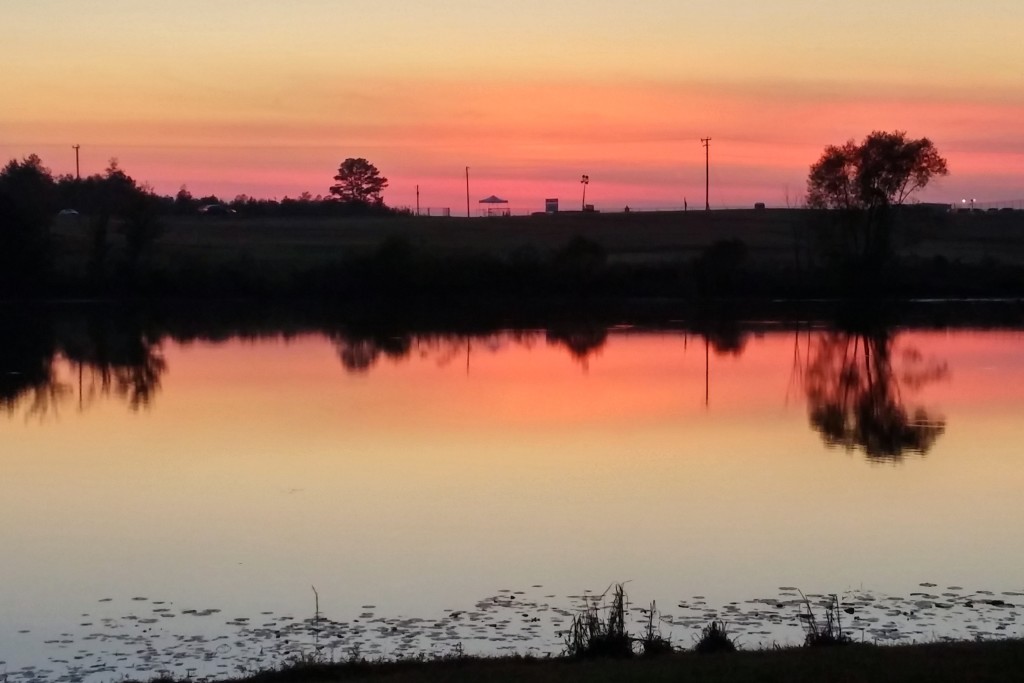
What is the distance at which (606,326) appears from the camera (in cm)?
4969

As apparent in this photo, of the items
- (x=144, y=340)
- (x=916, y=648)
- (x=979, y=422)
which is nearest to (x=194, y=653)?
(x=916, y=648)

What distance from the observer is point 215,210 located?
123688 millimetres

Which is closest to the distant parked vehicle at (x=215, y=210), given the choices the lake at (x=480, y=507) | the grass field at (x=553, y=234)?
the grass field at (x=553, y=234)

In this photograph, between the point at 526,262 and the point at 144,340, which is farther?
the point at 526,262

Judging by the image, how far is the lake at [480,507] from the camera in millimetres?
11211

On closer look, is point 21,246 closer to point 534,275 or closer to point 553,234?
point 534,275

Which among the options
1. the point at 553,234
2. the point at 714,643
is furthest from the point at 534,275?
the point at 714,643

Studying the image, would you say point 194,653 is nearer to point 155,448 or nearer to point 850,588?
point 850,588

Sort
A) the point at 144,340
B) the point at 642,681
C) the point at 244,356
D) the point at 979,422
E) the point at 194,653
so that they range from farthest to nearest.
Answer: the point at 144,340
the point at 244,356
the point at 979,422
the point at 194,653
the point at 642,681

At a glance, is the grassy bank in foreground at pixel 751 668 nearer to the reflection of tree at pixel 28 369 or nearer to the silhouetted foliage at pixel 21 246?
the reflection of tree at pixel 28 369

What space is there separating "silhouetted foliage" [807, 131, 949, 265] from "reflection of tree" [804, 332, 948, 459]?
945 inches

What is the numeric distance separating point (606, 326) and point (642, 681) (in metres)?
42.0

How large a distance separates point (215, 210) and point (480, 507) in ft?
366

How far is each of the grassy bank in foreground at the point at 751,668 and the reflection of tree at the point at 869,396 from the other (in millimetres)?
11994
